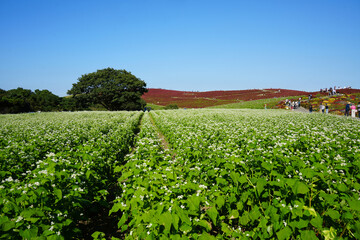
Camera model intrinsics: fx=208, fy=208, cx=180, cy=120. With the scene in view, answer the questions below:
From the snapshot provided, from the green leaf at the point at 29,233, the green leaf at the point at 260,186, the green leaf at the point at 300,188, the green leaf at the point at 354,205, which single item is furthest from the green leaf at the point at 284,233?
the green leaf at the point at 29,233

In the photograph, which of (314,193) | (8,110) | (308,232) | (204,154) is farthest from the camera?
(8,110)

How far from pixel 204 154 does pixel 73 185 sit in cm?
436

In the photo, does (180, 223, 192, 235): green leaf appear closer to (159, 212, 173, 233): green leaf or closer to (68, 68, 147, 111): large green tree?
(159, 212, 173, 233): green leaf

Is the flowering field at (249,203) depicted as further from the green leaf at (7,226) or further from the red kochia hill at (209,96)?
the red kochia hill at (209,96)

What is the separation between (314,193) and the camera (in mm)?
4578

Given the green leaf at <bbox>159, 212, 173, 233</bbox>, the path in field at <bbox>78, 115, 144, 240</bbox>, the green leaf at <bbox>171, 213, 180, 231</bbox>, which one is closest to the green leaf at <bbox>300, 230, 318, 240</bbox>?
the green leaf at <bbox>171, 213, 180, 231</bbox>

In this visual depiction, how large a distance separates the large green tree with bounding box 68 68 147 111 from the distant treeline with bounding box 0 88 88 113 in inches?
166

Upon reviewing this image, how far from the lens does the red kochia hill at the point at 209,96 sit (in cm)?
8548

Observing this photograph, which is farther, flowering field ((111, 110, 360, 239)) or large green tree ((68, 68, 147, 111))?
large green tree ((68, 68, 147, 111))

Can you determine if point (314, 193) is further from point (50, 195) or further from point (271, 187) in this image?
point (50, 195)

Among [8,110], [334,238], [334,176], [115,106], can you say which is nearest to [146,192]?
[334,238]

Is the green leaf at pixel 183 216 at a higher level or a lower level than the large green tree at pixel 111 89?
lower

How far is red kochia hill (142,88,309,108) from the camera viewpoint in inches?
3365

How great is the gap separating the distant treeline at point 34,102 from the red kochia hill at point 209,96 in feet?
115
